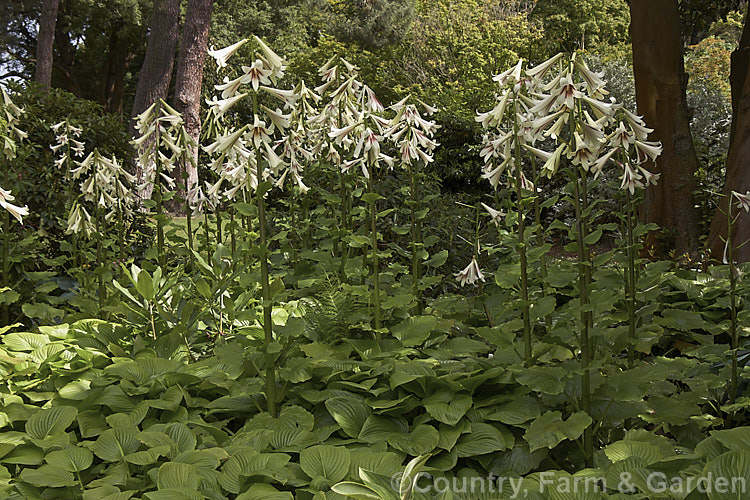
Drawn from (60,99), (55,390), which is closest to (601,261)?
(55,390)

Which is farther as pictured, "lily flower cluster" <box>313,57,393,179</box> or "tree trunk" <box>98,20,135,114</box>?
"tree trunk" <box>98,20,135,114</box>

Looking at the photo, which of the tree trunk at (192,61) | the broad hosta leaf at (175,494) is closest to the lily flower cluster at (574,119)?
the broad hosta leaf at (175,494)

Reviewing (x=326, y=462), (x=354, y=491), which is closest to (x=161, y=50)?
(x=326, y=462)

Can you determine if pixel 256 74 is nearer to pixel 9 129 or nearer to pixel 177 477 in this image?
pixel 177 477

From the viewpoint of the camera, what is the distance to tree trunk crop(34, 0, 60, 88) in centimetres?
1648

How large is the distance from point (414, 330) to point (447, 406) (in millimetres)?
697

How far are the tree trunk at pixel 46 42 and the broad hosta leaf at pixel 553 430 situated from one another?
17.8 metres

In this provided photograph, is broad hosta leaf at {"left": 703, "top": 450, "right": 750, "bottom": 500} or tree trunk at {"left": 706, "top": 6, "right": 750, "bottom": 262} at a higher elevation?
tree trunk at {"left": 706, "top": 6, "right": 750, "bottom": 262}

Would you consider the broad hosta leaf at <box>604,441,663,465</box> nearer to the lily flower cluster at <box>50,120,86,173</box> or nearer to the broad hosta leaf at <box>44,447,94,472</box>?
the broad hosta leaf at <box>44,447,94,472</box>

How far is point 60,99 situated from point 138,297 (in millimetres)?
3566

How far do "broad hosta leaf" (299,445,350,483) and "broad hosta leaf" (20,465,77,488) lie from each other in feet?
2.56

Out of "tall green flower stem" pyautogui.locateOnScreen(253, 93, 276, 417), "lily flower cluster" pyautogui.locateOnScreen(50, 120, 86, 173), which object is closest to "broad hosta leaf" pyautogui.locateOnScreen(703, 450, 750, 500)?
"tall green flower stem" pyautogui.locateOnScreen(253, 93, 276, 417)

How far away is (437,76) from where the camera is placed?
17.4 m

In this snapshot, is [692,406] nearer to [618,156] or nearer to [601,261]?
[601,261]
